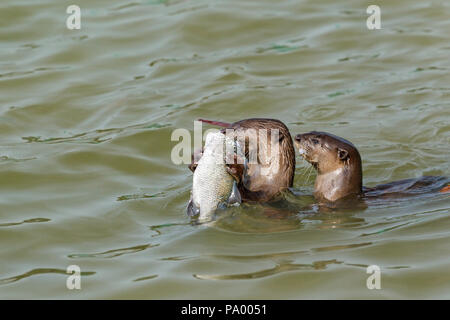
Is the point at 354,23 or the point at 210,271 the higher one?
the point at 354,23

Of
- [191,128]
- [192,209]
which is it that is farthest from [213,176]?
[191,128]

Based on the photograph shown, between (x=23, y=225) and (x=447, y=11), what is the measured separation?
6.95 m

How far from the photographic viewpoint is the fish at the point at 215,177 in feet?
17.7

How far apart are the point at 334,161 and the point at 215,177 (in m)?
1.22

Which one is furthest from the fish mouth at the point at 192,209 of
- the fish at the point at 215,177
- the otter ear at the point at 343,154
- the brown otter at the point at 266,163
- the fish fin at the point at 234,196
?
the otter ear at the point at 343,154

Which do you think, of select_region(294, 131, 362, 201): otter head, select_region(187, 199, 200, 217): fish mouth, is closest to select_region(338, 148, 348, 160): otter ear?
select_region(294, 131, 362, 201): otter head

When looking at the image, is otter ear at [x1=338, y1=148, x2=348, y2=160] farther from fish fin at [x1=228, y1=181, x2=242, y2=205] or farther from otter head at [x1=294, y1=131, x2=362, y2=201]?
fish fin at [x1=228, y1=181, x2=242, y2=205]

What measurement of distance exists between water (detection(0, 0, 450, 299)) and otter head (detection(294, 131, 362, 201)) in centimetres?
24

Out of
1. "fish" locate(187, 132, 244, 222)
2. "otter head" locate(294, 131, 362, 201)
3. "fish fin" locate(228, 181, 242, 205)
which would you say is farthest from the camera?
"otter head" locate(294, 131, 362, 201)

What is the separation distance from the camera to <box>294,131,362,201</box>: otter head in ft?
20.5

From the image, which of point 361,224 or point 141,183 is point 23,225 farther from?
point 361,224

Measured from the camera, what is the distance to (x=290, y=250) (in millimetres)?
5391
